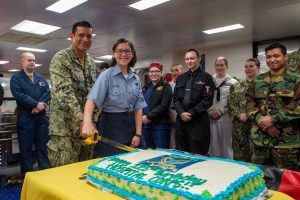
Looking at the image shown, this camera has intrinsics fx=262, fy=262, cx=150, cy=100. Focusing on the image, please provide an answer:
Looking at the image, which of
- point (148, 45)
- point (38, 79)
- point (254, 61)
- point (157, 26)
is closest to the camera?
point (254, 61)

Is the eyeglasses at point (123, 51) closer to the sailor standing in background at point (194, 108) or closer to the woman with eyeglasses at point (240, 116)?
the sailor standing in background at point (194, 108)

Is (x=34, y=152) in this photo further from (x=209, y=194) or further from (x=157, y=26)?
(x=157, y=26)

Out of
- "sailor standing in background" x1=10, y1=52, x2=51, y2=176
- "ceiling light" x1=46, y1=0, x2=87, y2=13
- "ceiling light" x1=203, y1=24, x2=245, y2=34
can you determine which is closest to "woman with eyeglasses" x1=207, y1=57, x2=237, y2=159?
"sailor standing in background" x1=10, y1=52, x2=51, y2=176

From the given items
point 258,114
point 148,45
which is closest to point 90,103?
point 258,114

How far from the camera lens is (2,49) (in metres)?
8.83

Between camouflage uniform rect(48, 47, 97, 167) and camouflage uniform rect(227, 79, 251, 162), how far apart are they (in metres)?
2.04

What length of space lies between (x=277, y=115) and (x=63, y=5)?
4.18 metres

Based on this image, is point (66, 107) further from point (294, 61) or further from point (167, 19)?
point (167, 19)

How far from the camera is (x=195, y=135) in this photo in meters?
2.81

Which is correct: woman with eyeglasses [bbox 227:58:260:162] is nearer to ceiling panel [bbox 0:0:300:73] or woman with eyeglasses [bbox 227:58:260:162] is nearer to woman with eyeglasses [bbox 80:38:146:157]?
woman with eyeglasses [bbox 80:38:146:157]

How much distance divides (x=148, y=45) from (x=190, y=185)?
8.20 m

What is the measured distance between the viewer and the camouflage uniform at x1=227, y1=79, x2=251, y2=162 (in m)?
3.18

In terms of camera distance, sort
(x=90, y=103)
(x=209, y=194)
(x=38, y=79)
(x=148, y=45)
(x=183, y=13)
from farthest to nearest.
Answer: (x=148, y=45)
(x=183, y=13)
(x=38, y=79)
(x=90, y=103)
(x=209, y=194)

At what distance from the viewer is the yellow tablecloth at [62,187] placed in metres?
0.91
